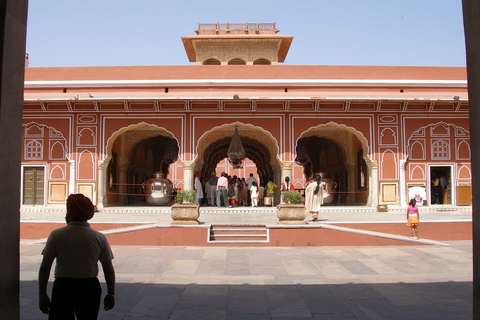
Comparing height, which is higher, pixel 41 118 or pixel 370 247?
pixel 41 118

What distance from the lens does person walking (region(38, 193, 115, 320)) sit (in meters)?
2.67

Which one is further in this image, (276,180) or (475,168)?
(276,180)

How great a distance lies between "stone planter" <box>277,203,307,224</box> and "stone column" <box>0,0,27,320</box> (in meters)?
7.01

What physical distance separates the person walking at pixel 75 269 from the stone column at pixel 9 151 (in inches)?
6.9

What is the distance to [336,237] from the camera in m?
8.95

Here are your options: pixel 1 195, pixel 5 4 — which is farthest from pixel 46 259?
pixel 5 4

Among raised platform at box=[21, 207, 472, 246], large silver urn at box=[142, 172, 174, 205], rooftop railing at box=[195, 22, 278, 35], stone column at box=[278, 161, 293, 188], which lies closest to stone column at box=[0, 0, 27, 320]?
raised platform at box=[21, 207, 472, 246]

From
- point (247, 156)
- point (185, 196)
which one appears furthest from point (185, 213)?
point (247, 156)

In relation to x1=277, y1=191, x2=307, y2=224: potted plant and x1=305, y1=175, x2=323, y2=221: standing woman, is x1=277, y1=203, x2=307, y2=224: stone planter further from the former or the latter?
x1=305, y1=175, x2=323, y2=221: standing woman

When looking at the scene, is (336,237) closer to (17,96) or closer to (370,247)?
(370,247)

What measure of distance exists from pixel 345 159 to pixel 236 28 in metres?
10.5

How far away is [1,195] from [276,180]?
1514 centimetres

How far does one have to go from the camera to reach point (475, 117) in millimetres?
2629

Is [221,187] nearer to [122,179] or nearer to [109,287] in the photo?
[122,179]
